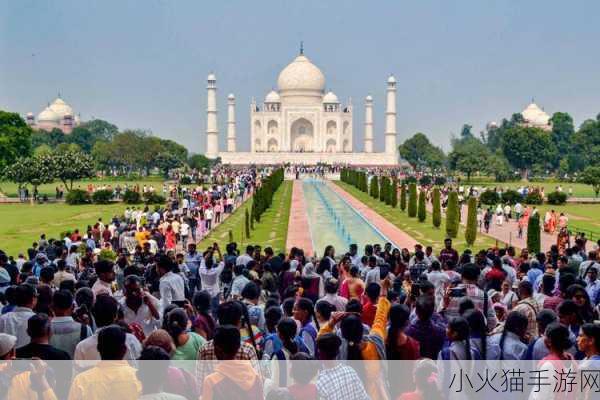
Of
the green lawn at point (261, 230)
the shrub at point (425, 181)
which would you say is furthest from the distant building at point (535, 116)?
the green lawn at point (261, 230)

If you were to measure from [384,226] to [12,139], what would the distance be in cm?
1951

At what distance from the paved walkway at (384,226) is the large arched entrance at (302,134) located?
35.6 meters

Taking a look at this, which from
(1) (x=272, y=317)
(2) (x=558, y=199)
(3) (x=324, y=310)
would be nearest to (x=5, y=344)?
(1) (x=272, y=317)

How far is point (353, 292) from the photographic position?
6.40 m

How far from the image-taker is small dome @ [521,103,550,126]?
77000mm

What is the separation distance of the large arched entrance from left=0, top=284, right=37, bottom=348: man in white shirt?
6164 cm

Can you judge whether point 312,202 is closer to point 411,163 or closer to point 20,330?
point 20,330

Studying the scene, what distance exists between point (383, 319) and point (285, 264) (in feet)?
11.0

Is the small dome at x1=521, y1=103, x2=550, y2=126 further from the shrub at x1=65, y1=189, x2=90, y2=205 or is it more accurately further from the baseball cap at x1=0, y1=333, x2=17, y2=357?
the baseball cap at x1=0, y1=333, x2=17, y2=357

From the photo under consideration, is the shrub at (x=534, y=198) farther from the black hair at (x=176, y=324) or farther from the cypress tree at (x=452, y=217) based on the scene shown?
the black hair at (x=176, y=324)

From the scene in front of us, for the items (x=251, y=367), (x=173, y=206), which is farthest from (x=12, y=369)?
(x=173, y=206)

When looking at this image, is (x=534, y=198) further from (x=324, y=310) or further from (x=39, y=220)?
(x=324, y=310)

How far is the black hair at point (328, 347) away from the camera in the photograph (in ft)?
11.7

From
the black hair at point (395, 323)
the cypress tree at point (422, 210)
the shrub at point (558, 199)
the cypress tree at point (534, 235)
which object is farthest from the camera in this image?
the shrub at point (558, 199)
